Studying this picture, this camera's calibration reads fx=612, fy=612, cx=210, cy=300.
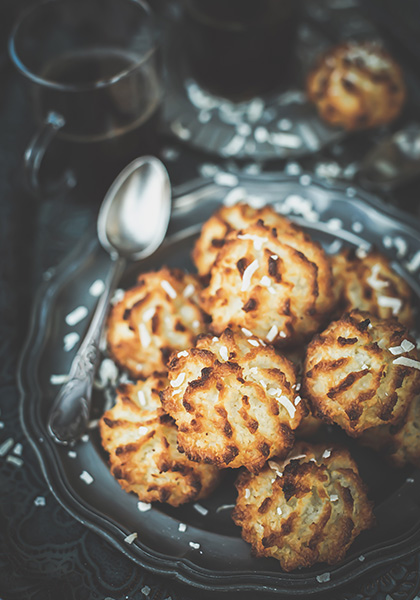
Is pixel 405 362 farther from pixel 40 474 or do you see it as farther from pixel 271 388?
pixel 40 474

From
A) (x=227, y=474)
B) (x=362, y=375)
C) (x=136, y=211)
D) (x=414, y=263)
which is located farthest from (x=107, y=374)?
(x=414, y=263)

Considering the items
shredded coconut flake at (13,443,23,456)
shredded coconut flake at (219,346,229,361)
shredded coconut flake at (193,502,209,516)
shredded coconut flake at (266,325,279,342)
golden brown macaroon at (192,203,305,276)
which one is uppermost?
shredded coconut flake at (219,346,229,361)

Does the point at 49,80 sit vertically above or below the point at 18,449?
above

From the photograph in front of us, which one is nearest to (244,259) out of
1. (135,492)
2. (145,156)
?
(135,492)

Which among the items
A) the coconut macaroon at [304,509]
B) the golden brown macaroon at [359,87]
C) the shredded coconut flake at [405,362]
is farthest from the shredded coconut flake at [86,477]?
the golden brown macaroon at [359,87]

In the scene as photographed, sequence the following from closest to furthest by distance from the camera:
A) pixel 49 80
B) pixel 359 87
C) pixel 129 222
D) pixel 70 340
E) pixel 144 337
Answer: pixel 144 337 → pixel 70 340 → pixel 129 222 → pixel 49 80 → pixel 359 87

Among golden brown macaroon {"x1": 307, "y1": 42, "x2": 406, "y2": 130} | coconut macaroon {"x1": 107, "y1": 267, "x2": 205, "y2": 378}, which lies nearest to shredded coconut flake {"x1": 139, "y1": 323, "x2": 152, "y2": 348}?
coconut macaroon {"x1": 107, "y1": 267, "x2": 205, "y2": 378}

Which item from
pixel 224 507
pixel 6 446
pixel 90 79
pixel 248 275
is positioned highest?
pixel 90 79

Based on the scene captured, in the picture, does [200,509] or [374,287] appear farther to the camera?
[374,287]

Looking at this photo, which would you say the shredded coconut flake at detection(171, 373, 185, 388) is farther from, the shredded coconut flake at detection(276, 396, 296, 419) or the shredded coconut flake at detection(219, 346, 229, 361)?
the shredded coconut flake at detection(276, 396, 296, 419)
